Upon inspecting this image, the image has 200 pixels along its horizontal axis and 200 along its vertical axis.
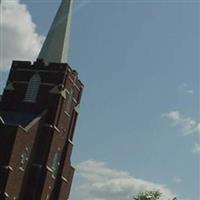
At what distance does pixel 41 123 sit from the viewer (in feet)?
161

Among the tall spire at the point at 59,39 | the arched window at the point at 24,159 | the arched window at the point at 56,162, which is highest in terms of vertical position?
the tall spire at the point at 59,39

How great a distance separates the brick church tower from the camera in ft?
149

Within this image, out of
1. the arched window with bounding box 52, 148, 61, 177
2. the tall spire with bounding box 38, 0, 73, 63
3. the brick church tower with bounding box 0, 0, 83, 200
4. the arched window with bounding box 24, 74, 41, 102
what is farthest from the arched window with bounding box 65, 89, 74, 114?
the arched window with bounding box 52, 148, 61, 177

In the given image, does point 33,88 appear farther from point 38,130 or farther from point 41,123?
point 38,130

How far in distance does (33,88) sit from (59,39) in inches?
249

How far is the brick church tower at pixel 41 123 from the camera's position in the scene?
149ft

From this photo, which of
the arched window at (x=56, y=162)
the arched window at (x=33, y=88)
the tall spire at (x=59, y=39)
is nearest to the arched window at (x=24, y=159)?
the arched window at (x=56, y=162)

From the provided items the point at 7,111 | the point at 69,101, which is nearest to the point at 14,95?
the point at 7,111

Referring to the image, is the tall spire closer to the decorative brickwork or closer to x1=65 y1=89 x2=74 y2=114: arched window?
the decorative brickwork

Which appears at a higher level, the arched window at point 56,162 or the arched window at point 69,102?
the arched window at point 69,102

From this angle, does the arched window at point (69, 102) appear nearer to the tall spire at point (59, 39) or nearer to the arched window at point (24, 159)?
the tall spire at point (59, 39)

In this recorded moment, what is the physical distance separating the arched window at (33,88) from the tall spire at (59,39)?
2580 mm

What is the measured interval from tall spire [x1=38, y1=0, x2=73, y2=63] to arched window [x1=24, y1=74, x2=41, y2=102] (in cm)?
258

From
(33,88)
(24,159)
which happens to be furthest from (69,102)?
(24,159)
